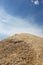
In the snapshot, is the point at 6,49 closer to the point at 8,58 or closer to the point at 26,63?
the point at 8,58

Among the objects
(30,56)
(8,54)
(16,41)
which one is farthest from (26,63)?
(16,41)

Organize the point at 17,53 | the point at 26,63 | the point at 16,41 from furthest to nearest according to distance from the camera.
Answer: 1. the point at 16,41
2. the point at 17,53
3. the point at 26,63

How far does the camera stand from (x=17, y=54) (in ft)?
82.6

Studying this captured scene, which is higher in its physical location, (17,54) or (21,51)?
(21,51)

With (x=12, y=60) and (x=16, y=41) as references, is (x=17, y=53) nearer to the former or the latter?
(x=12, y=60)

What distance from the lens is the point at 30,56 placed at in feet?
80.8

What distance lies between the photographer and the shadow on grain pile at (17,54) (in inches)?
946

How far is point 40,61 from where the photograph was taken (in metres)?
23.8

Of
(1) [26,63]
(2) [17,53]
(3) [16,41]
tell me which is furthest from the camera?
(3) [16,41]

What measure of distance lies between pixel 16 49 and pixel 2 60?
2.68 metres

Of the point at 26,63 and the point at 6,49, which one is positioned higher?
the point at 6,49

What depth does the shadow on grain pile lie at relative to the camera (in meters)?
24.0

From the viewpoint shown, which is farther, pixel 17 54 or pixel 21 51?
pixel 21 51

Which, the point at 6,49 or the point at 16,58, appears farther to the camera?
the point at 6,49
